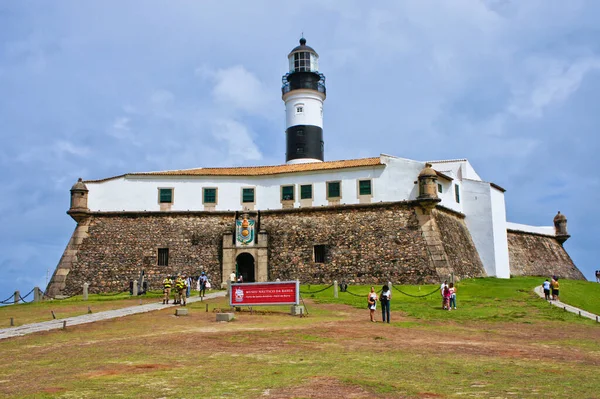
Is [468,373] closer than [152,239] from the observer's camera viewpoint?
Yes

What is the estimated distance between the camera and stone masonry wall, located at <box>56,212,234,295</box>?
117 feet

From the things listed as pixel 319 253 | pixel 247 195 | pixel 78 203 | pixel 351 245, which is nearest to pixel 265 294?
pixel 351 245

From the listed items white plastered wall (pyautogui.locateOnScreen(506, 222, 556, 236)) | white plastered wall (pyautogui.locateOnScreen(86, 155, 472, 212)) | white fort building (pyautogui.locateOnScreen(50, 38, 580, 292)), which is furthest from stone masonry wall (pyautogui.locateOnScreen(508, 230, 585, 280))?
white plastered wall (pyautogui.locateOnScreen(86, 155, 472, 212))

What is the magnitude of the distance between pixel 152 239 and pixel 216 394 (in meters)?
28.9

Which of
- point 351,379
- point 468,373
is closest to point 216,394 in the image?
point 351,379

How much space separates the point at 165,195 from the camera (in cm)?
3816

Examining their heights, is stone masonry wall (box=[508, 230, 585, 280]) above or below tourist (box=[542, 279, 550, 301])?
above

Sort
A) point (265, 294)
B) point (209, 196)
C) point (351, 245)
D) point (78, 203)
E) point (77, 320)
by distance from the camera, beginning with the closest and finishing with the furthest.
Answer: point (77, 320)
point (265, 294)
point (351, 245)
point (78, 203)
point (209, 196)

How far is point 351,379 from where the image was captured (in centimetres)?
1043

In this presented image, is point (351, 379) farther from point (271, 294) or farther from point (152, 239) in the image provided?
point (152, 239)

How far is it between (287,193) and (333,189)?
3048 mm

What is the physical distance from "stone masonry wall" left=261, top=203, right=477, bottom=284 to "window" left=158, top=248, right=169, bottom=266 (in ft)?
20.3

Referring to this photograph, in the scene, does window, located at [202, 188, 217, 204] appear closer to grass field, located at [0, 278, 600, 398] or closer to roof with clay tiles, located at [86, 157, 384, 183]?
roof with clay tiles, located at [86, 157, 384, 183]

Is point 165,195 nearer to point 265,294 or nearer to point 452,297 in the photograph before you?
point 265,294
